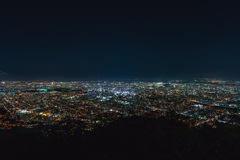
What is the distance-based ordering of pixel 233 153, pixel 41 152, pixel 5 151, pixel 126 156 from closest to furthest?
pixel 233 153, pixel 126 156, pixel 41 152, pixel 5 151

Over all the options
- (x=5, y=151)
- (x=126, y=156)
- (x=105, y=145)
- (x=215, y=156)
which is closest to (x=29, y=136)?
(x=5, y=151)

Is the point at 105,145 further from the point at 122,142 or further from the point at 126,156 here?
the point at 126,156

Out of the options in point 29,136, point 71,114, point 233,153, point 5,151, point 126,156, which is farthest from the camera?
point 71,114

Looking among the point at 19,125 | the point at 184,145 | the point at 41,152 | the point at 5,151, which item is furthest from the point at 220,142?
the point at 19,125

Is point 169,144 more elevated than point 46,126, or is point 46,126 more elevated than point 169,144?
point 169,144

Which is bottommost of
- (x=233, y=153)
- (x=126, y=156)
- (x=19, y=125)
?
(x=19, y=125)

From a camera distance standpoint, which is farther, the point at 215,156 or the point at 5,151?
the point at 5,151
